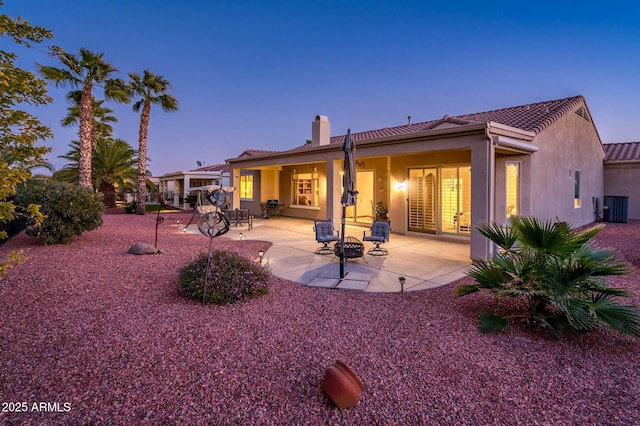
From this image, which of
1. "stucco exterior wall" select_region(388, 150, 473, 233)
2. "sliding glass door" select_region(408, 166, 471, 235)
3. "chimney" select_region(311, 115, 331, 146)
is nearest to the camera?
"sliding glass door" select_region(408, 166, 471, 235)

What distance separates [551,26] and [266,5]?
13.5m

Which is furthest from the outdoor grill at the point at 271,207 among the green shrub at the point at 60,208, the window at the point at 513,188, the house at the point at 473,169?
the window at the point at 513,188

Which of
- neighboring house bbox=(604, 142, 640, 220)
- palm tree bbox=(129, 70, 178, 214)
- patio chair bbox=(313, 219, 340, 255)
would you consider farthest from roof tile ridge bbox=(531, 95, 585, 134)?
palm tree bbox=(129, 70, 178, 214)

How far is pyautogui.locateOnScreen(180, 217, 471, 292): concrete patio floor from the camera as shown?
6.23 meters

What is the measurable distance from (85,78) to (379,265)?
17.5 meters

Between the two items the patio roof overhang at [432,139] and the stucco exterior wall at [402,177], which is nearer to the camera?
the patio roof overhang at [432,139]

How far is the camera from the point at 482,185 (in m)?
7.70

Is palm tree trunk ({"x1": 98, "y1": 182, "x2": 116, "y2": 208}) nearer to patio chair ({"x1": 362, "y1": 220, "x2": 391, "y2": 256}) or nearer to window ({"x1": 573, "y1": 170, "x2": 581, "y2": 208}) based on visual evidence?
patio chair ({"x1": 362, "y1": 220, "x2": 391, "y2": 256})

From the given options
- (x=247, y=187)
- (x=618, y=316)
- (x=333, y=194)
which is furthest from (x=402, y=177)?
(x=247, y=187)

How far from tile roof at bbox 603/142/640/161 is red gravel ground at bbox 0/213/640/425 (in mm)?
16970

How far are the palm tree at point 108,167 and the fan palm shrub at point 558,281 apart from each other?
24413mm

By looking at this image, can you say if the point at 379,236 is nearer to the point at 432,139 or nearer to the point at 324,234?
the point at 324,234

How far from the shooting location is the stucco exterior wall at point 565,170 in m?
10.6

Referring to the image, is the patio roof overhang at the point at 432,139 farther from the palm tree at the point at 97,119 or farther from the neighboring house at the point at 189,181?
the palm tree at the point at 97,119
